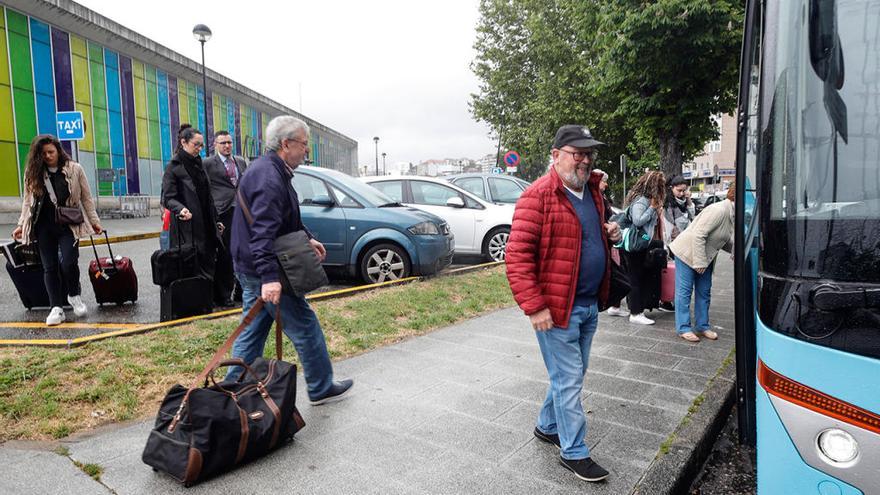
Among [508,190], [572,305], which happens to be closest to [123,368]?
[572,305]

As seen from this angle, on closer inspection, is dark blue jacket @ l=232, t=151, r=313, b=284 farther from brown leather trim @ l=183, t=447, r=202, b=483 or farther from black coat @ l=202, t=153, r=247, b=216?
black coat @ l=202, t=153, r=247, b=216

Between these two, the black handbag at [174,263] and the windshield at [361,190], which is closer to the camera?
the black handbag at [174,263]

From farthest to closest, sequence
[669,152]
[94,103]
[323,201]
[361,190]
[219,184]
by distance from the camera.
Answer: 1. [94,103]
2. [669,152]
3. [361,190]
4. [323,201]
5. [219,184]

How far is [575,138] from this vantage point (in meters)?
2.91

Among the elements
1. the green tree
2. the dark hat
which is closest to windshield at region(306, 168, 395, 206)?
the dark hat

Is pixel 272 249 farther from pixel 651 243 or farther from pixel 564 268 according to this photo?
pixel 651 243

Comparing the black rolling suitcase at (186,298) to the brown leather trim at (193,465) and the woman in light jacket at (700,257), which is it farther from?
the woman in light jacket at (700,257)

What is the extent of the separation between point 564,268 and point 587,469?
3.23 ft

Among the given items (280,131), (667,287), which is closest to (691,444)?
(280,131)

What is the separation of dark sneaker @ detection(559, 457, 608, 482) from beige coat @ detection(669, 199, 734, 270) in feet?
10.2

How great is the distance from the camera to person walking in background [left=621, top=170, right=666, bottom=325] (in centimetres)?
600

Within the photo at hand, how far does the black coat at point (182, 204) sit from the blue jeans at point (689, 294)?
4709 millimetres

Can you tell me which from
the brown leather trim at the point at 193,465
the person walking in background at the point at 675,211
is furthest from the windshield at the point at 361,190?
the brown leather trim at the point at 193,465

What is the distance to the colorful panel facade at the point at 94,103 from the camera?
64.2 feet
